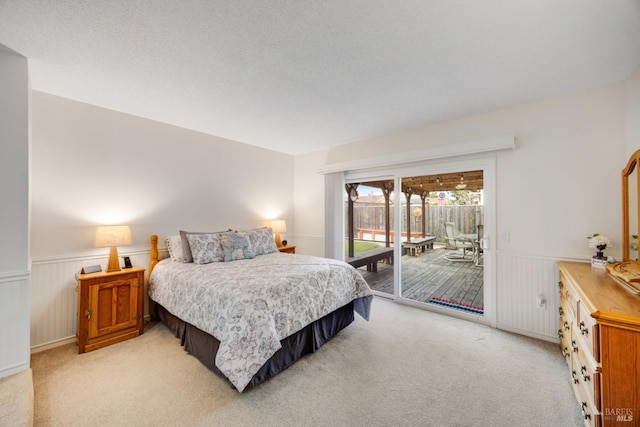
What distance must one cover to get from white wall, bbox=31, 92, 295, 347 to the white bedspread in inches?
28.7

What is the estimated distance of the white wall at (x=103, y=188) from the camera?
2418mm

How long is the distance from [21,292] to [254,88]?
2522 mm

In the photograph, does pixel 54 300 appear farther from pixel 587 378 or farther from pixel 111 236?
pixel 587 378

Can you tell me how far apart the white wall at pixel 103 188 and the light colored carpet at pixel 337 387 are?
0.79m

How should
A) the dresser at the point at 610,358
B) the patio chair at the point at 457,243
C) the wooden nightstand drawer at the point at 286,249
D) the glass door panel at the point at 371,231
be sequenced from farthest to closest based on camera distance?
the wooden nightstand drawer at the point at 286,249 < the glass door panel at the point at 371,231 < the patio chair at the point at 457,243 < the dresser at the point at 610,358

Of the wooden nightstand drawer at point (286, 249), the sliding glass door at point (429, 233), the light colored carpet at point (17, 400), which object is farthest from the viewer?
the wooden nightstand drawer at point (286, 249)

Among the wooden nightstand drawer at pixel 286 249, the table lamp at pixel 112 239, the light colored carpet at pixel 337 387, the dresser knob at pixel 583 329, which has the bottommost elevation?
the light colored carpet at pixel 337 387

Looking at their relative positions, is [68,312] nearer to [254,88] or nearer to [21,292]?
[21,292]

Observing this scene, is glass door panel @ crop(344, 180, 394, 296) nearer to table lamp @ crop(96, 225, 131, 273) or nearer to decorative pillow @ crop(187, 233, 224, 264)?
decorative pillow @ crop(187, 233, 224, 264)

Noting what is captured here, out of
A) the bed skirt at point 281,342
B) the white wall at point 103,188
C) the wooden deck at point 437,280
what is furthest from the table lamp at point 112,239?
the wooden deck at point 437,280

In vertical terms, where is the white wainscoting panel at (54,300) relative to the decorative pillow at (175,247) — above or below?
below

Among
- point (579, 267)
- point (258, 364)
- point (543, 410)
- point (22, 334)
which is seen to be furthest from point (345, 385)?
point (22, 334)

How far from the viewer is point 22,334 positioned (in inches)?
73.0

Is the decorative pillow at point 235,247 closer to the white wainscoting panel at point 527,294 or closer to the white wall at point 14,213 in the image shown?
the white wall at point 14,213
